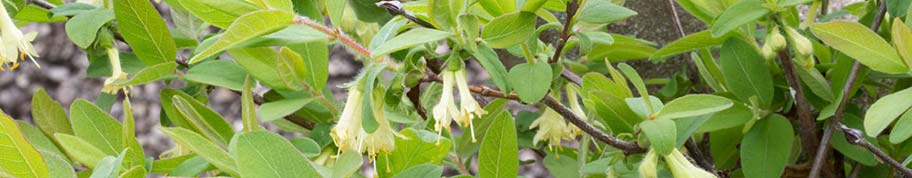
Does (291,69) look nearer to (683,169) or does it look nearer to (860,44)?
(683,169)

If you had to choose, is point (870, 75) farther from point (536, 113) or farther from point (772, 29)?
point (536, 113)

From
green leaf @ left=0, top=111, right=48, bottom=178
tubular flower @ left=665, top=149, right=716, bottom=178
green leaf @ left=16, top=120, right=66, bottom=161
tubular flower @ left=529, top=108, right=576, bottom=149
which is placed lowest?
tubular flower @ left=529, top=108, right=576, bottom=149

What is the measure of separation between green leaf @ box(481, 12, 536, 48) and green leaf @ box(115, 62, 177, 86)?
28cm

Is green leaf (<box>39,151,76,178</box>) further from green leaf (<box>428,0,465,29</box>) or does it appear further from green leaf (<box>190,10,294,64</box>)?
green leaf (<box>428,0,465,29</box>)

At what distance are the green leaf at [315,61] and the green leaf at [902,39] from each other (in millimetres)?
406

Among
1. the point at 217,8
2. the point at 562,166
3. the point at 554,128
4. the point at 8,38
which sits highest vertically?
the point at 217,8

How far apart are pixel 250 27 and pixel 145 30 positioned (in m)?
0.26

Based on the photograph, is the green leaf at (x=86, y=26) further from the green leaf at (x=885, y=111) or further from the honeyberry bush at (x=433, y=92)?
the green leaf at (x=885, y=111)

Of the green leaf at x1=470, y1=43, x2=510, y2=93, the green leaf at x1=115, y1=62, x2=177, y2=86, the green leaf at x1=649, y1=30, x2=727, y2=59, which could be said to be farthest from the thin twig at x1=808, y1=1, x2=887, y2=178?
the green leaf at x1=115, y1=62, x2=177, y2=86

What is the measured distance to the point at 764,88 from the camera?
92 centimetres

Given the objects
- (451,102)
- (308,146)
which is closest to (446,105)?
(451,102)

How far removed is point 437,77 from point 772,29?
29 cm

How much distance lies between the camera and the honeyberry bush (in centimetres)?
65

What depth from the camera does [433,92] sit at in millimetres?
826
